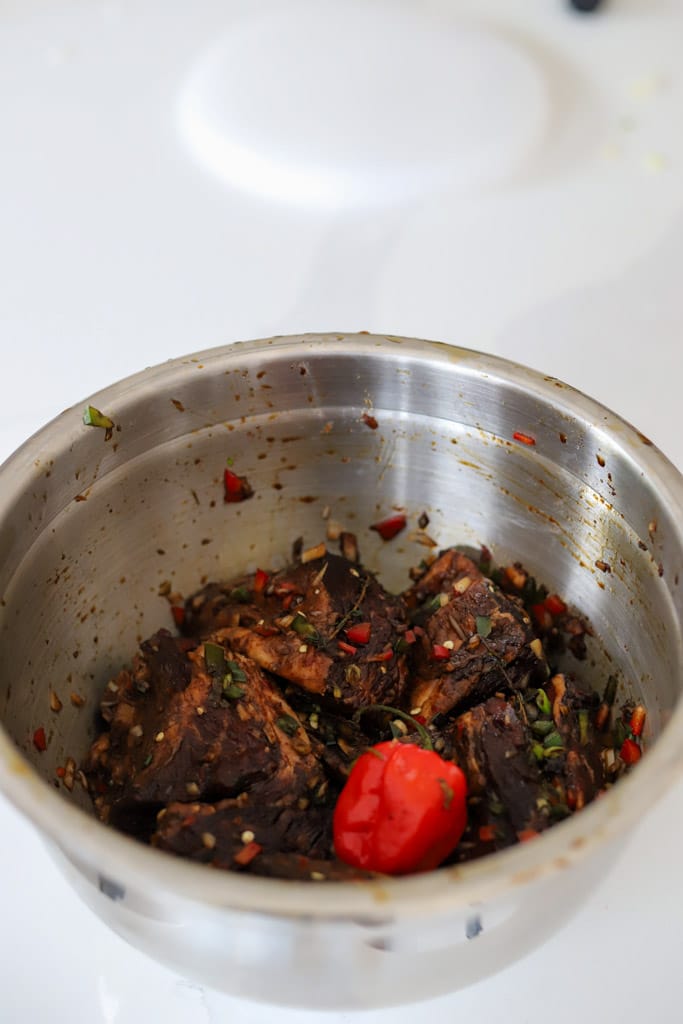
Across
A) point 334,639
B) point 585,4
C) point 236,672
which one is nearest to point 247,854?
point 236,672

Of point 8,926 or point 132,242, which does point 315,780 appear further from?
point 132,242

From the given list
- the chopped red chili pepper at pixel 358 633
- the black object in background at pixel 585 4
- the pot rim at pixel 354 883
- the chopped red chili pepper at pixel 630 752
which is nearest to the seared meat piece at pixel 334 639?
the chopped red chili pepper at pixel 358 633

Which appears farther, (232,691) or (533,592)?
(533,592)

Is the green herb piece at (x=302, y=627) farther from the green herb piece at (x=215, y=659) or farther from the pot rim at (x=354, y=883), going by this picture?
the pot rim at (x=354, y=883)

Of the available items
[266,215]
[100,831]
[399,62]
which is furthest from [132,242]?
[100,831]

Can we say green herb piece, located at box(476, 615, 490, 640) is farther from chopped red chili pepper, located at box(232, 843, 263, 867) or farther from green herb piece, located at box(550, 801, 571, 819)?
chopped red chili pepper, located at box(232, 843, 263, 867)

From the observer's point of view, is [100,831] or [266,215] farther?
[266,215]

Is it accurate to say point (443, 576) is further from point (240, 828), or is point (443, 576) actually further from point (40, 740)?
point (40, 740)
